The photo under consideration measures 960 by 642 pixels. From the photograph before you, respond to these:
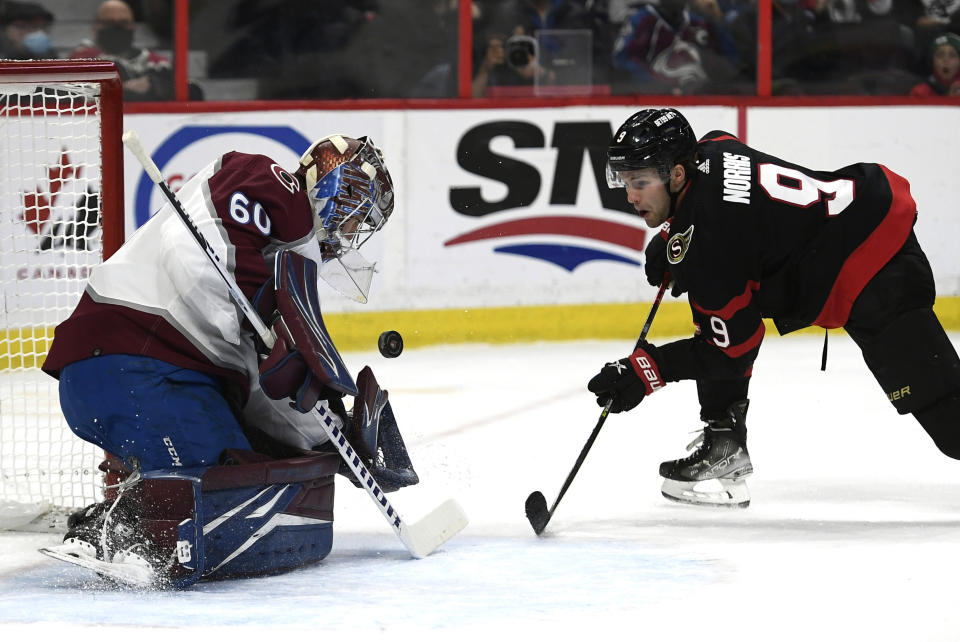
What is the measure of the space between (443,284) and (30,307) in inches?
91.2

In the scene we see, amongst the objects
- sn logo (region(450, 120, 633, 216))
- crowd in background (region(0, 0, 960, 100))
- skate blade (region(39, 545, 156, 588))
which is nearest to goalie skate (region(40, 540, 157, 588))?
skate blade (region(39, 545, 156, 588))

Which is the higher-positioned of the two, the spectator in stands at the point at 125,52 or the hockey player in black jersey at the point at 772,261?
the spectator in stands at the point at 125,52

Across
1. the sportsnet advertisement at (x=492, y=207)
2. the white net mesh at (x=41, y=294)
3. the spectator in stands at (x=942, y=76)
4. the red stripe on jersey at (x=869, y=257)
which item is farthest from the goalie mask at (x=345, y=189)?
the spectator in stands at (x=942, y=76)

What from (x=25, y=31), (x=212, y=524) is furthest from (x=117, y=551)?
(x=25, y=31)

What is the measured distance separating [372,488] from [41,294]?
1.17 m

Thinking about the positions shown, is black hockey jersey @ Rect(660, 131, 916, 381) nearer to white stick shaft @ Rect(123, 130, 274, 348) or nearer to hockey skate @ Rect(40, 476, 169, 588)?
white stick shaft @ Rect(123, 130, 274, 348)

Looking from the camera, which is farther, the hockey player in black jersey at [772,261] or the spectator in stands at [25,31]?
the spectator in stands at [25,31]

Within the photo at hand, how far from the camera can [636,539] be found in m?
2.79

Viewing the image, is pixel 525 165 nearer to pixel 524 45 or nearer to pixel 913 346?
pixel 524 45

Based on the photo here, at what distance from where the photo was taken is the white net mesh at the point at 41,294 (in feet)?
10.3

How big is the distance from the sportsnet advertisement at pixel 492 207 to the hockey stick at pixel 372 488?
2767 mm

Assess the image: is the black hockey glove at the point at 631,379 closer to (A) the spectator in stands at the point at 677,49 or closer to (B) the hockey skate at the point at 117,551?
(B) the hockey skate at the point at 117,551

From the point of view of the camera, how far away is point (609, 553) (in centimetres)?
266

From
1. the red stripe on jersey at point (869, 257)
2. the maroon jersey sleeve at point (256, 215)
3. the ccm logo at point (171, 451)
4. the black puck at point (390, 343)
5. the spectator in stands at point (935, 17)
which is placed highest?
the spectator in stands at point (935, 17)
